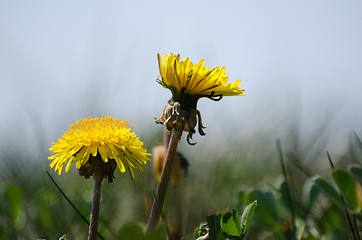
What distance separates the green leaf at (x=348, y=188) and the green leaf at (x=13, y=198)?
4.42 feet

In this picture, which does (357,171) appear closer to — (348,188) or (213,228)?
(348,188)

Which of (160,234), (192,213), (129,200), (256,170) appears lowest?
(256,170)

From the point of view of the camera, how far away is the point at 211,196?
231cm

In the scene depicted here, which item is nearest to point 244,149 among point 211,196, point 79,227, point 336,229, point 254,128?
point 254,128

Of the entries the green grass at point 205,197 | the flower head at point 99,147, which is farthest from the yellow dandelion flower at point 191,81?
the green grass at point 205,197

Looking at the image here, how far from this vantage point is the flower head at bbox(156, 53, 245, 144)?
1.52 metres

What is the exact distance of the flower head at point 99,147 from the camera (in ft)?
4.73

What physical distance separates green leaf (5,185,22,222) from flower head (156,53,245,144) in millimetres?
768

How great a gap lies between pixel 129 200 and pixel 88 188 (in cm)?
28

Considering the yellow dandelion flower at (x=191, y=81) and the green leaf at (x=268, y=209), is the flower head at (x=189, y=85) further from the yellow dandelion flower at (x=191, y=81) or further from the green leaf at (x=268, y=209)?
the green leaf at (x=268, y=209)

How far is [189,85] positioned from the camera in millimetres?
1542

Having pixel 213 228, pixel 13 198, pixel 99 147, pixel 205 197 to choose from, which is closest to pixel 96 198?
pixel 99 147

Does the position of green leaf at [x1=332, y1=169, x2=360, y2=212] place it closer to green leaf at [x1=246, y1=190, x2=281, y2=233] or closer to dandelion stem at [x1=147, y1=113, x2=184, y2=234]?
green leaf at [x1=246, y1=190, x2=281, y2=233]

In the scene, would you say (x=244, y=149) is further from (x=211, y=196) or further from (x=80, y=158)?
(x=80, y=158)
